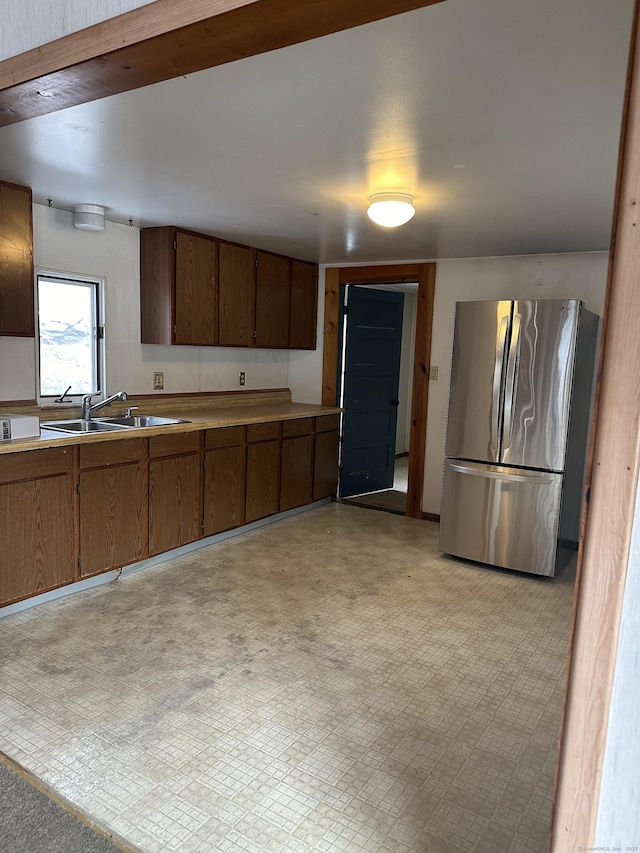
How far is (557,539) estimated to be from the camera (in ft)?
12.1

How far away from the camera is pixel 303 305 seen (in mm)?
5309

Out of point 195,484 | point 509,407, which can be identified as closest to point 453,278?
point 509,407

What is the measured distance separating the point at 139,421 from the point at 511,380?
2.48 m

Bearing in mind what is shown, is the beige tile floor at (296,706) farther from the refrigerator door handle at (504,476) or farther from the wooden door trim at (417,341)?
the wooden door trim at (417,341)

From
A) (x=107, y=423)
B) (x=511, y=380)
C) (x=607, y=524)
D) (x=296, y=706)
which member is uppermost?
(x=511, y=380)

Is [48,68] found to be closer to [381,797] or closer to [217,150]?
[217,150]

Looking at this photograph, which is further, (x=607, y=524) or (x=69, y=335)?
(x=69, y=335)

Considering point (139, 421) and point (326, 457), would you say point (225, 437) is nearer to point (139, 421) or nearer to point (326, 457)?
point (139, 421)

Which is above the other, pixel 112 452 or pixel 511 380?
pixel 511 380

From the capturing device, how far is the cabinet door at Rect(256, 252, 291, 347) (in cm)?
479

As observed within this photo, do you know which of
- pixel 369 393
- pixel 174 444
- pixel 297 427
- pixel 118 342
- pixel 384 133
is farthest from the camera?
pixel 369 393

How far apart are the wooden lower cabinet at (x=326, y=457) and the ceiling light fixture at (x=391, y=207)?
2366mm

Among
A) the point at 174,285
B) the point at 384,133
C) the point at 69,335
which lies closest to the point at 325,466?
the point at 174,285

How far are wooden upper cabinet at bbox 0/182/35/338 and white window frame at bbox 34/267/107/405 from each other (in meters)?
0.45
